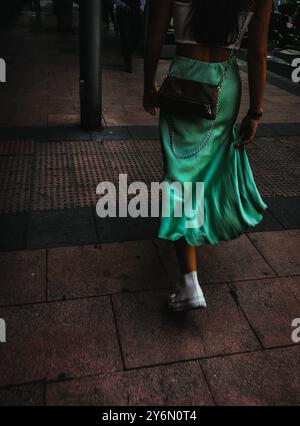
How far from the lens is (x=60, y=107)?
6.11 m

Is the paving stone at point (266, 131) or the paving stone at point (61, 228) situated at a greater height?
the paving stone at point (266, 131)

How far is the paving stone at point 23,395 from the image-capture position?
1.89m

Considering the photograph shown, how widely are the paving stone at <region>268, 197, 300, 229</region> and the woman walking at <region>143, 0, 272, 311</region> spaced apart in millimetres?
941

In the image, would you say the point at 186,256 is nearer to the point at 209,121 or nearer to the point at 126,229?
the point at 209,121

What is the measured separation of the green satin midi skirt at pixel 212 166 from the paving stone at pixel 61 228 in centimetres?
97

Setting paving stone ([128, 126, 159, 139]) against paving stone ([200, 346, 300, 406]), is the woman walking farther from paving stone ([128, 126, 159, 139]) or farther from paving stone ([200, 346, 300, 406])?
paving stone ([128, 126, 159, 139])

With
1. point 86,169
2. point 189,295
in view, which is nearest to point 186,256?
point 189,295

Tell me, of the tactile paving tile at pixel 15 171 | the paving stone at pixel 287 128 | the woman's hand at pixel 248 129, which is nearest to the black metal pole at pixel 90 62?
the tactile paving tile at pixel 15 171

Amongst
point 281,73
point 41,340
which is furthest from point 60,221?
point 281,73

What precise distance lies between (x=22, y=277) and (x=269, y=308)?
5.14 ft

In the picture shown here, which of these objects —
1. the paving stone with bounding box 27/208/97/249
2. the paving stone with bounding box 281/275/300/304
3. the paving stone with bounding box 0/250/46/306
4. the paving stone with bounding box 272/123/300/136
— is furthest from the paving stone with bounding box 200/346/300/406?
the paving stone with bounding box 272/123/300/136

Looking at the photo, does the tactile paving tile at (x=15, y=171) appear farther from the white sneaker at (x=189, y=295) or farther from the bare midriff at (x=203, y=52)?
the bare midriff at (x=203, y=52)

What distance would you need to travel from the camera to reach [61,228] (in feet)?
10.6

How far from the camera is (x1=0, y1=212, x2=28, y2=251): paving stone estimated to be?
2.99 meters
